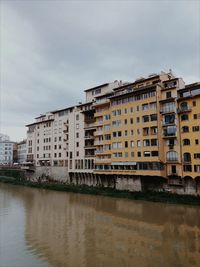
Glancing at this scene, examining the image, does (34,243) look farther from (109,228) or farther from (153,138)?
(153,138)

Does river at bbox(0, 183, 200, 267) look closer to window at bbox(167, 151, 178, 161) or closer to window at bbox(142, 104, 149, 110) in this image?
window at bbox(167, 151, 178, 161)

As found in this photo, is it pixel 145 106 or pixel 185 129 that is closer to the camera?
pixel 185 129

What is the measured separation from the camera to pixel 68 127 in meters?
60.8

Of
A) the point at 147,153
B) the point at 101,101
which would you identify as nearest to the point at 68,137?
the point at 101,101

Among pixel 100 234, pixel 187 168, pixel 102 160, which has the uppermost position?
pixel 102 160

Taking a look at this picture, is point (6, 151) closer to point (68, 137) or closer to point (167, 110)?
point (68, 137)

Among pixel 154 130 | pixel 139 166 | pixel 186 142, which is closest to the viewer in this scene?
pixel 186 142

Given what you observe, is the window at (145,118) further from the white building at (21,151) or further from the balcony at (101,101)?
the white building at (21,151)

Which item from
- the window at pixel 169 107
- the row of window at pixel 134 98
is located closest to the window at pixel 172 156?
the window at pixel 169 107

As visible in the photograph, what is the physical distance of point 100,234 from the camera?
23.3 metres

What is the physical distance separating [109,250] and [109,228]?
258 inches

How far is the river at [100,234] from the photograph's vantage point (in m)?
17.4

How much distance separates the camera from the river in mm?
17406

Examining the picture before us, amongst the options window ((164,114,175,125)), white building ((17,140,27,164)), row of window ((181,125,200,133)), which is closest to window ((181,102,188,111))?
window ((164,114,175,125))
